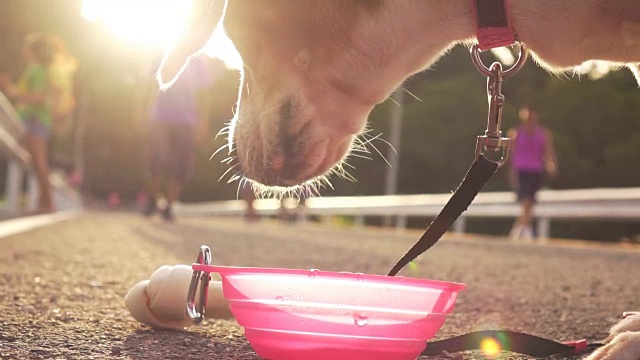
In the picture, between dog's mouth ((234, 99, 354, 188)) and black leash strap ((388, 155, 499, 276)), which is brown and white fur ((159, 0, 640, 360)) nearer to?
dog's mouth ((234, 99, 354, 188))

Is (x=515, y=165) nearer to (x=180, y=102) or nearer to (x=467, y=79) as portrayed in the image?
(x=180, y=102)

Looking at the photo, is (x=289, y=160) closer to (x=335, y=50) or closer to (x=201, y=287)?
(x=335, y=50)

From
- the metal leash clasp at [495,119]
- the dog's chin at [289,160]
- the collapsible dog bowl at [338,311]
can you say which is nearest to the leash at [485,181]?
the metal leash clasp at [495,119]

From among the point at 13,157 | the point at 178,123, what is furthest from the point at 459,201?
the point at 178,123

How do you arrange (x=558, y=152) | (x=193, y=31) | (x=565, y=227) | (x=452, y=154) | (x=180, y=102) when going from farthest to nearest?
(x=452, y=154), (x=558, y=152), (x=565, y=227), (x=180, y=102), (x=193, y=31)

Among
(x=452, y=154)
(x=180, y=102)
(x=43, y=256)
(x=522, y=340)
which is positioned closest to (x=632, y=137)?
(x=452, y=154)

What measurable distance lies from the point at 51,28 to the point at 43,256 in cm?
3618

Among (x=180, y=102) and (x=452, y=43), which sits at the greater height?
(x=180, y=102)

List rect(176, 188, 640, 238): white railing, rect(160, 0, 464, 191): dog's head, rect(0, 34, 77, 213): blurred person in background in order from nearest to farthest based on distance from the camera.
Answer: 1. rect(160, 0, 464, 191): dog's head
2. rect(0, 34, 77, 213): blurred person in background
3. rect(176, 188, 640, 238): white railing

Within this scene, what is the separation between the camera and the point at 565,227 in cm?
3512

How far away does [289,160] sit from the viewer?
3.08 metres

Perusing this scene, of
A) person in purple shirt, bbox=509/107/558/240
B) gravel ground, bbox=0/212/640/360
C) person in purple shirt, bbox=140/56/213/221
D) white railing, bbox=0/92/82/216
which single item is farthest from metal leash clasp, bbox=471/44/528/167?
person in purple shirt, bbox=509/107/558/240

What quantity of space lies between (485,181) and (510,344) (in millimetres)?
518

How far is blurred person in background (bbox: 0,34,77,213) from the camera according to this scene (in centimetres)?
1184
